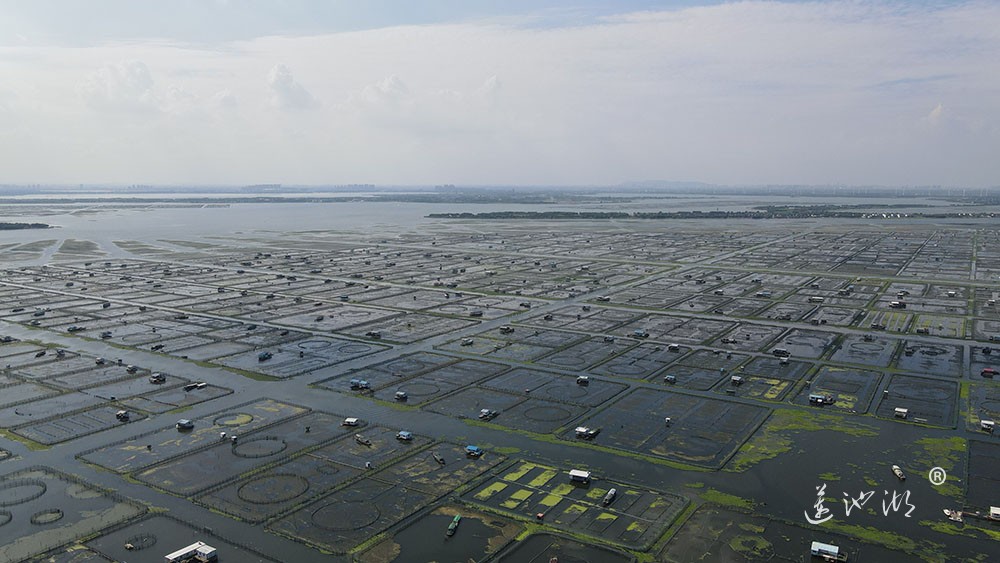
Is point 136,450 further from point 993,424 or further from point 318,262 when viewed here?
point 318,262

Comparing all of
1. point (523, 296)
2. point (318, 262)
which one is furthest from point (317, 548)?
point (318, 262)

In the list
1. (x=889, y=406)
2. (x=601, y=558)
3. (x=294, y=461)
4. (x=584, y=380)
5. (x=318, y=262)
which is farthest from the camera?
(x=318, y=262)

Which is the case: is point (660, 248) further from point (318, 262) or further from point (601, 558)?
point (601, 558)

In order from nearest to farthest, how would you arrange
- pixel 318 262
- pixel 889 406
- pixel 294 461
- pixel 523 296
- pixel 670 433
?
pixel 294 461, pixel 670 433, pixel 889 406, pixel 523 296, pixel 318 262

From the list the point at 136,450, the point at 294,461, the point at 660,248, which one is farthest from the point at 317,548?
the point at 660,248

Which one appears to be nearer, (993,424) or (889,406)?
(993,424)

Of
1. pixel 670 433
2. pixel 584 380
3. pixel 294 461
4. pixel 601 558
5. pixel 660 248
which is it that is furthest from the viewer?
pixel 660 248

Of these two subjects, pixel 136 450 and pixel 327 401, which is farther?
pixel 327 401

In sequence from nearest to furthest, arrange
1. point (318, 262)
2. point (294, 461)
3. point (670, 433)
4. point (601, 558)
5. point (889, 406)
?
1. point (601, 558)
2. point (294, 461)
3. point (670, 433)
4. point (889, 406)
5. point (318, 262)
